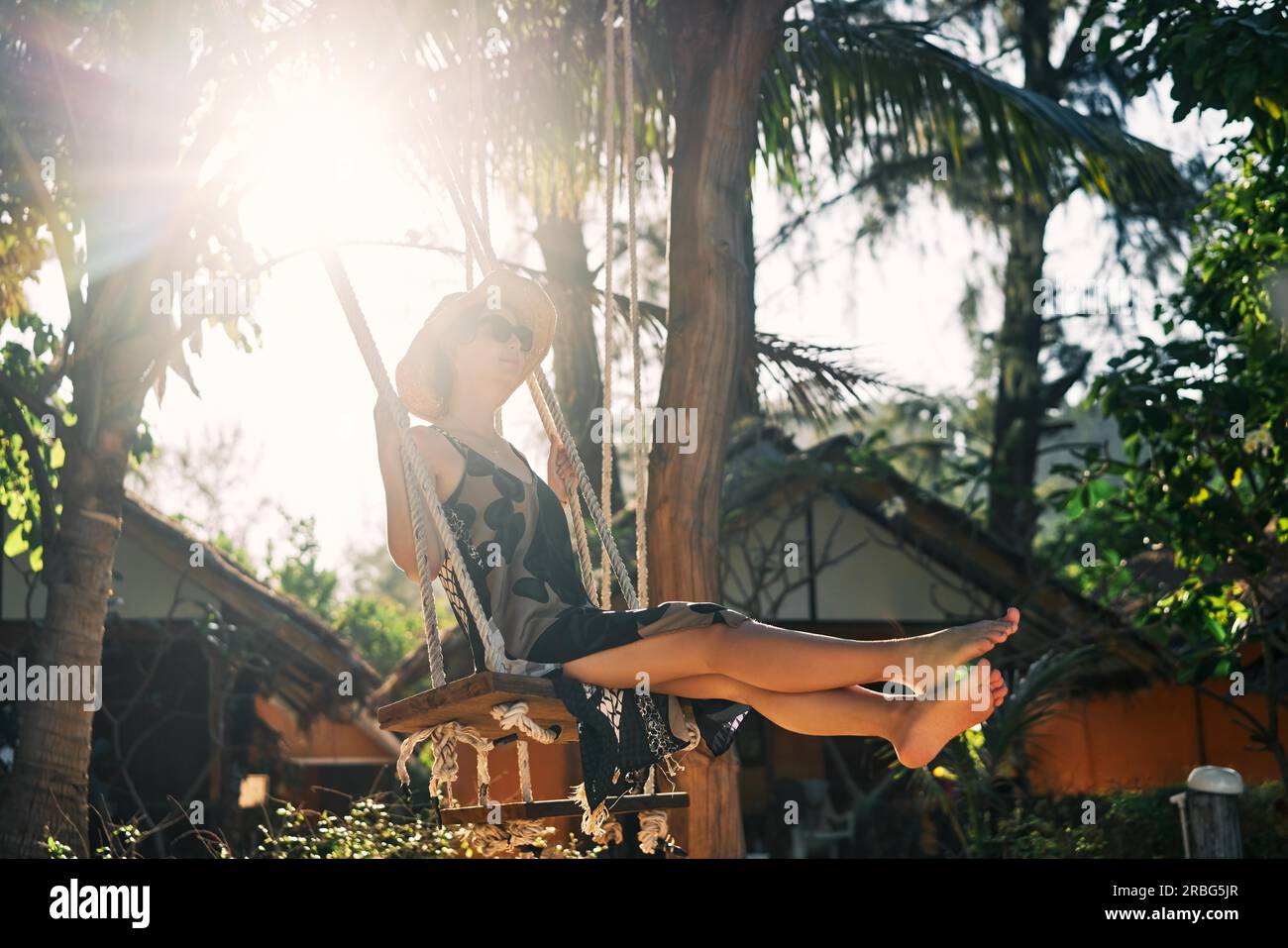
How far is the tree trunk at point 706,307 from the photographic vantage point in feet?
18.4

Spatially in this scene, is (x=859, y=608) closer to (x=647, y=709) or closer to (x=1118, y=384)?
(x=1118, y=384)

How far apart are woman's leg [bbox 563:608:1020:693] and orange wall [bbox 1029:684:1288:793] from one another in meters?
8.26

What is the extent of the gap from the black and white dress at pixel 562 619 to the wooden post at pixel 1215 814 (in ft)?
9.99

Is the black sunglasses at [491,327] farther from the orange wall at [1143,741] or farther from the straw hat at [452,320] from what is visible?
the orange wall at [1143,741]

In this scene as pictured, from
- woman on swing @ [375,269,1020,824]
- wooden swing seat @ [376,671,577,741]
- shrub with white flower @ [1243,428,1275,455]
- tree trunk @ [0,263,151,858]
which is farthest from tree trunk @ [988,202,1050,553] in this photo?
wooden swing seat @ [376,671,577,741]

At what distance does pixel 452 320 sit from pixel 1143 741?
9714 millimetres

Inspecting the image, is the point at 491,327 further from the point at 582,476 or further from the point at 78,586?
the point at 78,586

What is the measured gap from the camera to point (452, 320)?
379 centimetres

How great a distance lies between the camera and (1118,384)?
625 cm

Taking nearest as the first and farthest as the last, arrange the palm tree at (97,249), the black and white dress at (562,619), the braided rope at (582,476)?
the black and white dress at (562,619)
the braided rope at (582,476)
the palm tree at (97,249)

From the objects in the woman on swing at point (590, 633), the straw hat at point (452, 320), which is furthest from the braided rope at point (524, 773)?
the straw hat at point (452, 320)

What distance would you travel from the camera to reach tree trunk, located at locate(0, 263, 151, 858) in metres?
5.74

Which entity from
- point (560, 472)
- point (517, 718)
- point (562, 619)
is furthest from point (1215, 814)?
point (517, 718)
